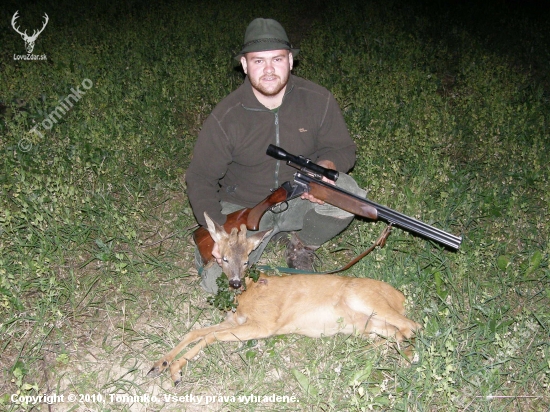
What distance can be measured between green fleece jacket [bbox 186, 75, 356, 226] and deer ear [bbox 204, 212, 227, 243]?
0.24 metres


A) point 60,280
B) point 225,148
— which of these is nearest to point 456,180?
point 225,148

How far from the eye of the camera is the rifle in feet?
13.1

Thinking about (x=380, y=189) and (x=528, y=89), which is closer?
(x=380, y=189)

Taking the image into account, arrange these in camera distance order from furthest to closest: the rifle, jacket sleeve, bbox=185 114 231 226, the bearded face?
jacket sleeve, bbox=185 114 231 226 < the bearded face < the rifle

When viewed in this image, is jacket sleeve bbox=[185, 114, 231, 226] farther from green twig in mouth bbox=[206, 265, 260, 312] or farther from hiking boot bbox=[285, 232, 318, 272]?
hiking boot bbox=[285, 232, 318, 272]

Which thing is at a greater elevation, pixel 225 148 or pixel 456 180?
pixel 225 148

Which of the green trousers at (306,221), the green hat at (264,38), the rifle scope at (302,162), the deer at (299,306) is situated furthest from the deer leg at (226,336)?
the green hat at (264,38)

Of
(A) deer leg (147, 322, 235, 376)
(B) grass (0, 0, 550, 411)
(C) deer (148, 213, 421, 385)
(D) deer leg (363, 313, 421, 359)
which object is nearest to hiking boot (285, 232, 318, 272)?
(B) grass (0, 0, 550, 411)

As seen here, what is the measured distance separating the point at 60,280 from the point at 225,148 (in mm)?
1908

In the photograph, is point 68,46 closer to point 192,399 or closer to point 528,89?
point 192,399

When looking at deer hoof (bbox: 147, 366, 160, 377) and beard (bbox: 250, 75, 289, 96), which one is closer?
deer hoof (bbox: 147, 366, 160, 377)

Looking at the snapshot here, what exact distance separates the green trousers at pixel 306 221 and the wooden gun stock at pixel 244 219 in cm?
25

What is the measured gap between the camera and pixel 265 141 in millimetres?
4391

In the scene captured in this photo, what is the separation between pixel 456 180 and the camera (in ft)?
18.2
